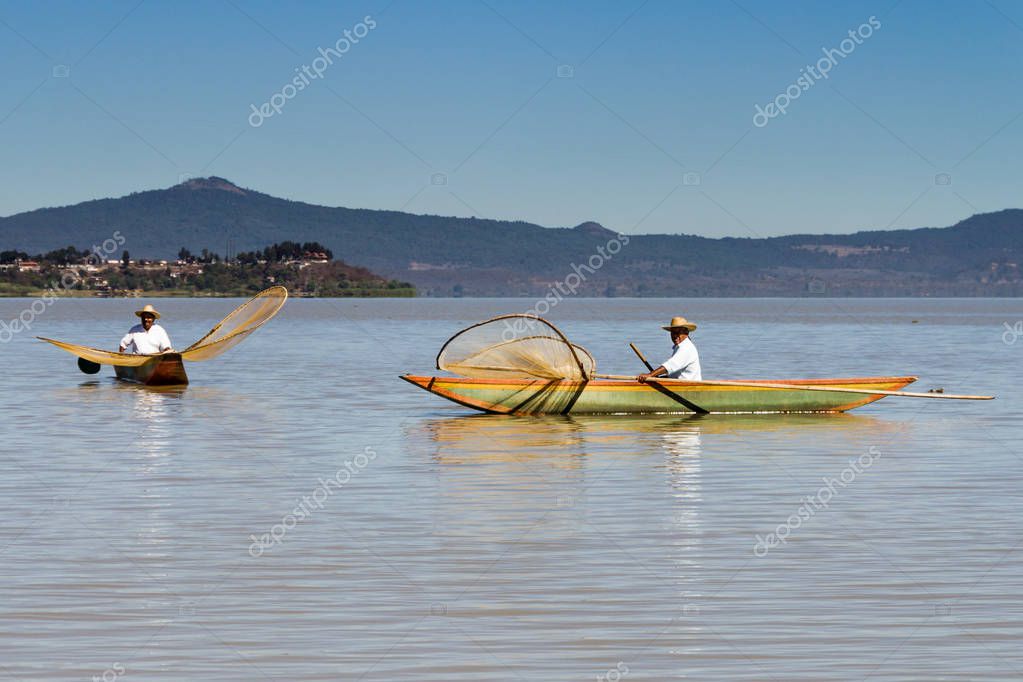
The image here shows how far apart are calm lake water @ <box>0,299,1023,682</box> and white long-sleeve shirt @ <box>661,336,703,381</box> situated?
0.86 metres

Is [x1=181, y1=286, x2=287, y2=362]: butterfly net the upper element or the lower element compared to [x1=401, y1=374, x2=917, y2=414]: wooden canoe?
upper

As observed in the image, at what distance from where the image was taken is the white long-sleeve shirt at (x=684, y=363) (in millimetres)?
23844

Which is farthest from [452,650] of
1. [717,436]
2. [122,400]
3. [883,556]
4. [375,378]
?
[375,378]

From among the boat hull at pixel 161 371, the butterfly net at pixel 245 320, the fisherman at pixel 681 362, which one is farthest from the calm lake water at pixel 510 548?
the butterfly net at pixel 245 320

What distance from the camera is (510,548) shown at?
12.1 metres

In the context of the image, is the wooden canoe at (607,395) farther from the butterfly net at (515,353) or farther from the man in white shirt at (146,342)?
the man in white shirt at (146,342)

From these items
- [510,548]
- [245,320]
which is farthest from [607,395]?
[510,548]

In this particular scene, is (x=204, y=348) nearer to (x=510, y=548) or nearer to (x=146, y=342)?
(x=146, y=342)

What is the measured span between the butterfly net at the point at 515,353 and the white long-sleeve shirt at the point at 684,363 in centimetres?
134

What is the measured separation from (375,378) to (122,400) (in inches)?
379

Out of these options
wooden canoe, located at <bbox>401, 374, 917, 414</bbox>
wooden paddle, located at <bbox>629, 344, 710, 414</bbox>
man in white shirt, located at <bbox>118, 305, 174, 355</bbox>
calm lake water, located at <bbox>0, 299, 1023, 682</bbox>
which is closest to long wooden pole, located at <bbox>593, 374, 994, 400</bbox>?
wooden canoe, located at <bbox>401, 374, 917, 414</bbox>

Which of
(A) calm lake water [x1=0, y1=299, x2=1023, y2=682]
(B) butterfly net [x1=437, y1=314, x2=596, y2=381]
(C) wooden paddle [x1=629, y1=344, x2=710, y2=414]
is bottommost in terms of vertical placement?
(A) calm lake water [x1=0, y1=299, x2=1023, y2=682]

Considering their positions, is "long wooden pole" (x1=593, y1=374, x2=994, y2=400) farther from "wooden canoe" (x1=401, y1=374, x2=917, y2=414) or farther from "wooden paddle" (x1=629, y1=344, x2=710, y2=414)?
"wooden paddle" (x1=629, y1=344, x2=710, y2=414)

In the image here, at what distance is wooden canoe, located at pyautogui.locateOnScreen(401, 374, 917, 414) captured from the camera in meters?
24.2
